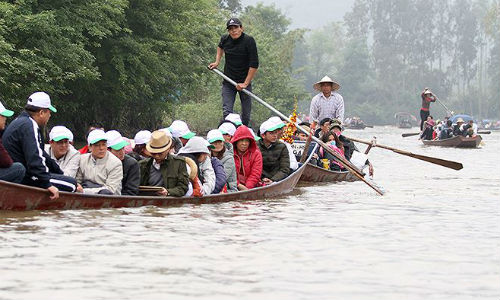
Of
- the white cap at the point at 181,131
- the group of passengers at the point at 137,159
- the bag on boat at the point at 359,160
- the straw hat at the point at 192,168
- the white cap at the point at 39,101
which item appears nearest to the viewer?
the group of passengers at the point at 137,159

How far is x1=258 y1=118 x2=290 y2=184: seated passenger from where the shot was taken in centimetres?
1323

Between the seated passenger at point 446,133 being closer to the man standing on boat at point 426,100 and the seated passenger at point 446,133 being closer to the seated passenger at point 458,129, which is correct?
the seated passenger at point 458,129

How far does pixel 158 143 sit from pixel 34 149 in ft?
5.14

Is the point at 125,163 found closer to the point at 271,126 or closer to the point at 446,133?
the point at 271,126

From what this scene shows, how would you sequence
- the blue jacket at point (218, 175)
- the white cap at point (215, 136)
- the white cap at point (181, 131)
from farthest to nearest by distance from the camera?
the white cap at point (181, 131) < the white cap at point (215, 136) < the blue jacket at point (218, 175)

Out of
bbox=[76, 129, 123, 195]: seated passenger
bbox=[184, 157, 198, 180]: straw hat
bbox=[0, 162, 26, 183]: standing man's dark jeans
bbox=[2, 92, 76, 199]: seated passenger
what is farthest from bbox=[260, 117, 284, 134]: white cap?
bbox=[0, 162, 26, 183]: standing man's dark jeans

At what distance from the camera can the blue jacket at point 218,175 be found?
38.3ft

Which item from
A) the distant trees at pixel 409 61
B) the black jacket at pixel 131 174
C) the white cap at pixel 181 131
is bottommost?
the black jacket at pixel 131 174

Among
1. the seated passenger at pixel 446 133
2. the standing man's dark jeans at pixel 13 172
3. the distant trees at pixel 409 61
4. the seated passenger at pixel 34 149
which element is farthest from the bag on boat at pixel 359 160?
the distant trees at pixel 409 61

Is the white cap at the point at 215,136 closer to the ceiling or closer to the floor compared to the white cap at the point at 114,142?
closer to the ceiling

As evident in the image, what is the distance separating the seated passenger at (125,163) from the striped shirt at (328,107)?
6.76 m

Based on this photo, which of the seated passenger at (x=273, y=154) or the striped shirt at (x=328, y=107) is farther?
the striped shirt at (x=328, y=107)

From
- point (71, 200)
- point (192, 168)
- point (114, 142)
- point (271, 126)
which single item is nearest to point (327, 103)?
point (271, 126)

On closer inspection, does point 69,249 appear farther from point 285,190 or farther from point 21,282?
point 285,190
